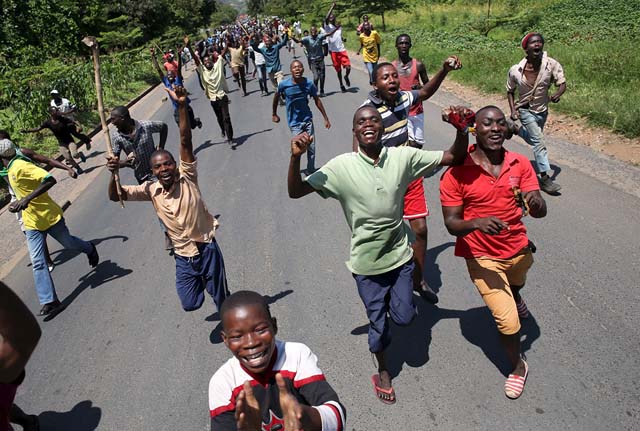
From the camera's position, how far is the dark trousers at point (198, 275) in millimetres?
4035

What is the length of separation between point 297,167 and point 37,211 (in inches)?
142

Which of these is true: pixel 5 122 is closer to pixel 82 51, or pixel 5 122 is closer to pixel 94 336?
pixel 94 336

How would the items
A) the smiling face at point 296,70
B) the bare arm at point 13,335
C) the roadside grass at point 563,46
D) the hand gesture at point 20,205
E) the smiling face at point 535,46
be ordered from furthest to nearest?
the roadside grass at point 563,46, the smiling face at point 296,70, the smiling face at point 535,46, the hand gesture at point 20,205, the bare arm at point 13,335

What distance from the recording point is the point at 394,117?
411cm

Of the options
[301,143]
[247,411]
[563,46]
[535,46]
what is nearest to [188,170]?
[301,143]

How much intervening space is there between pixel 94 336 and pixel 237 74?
1276 centimetres

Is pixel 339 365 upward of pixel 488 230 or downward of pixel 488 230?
downward

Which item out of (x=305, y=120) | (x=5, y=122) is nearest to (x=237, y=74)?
(x=5, y=122)

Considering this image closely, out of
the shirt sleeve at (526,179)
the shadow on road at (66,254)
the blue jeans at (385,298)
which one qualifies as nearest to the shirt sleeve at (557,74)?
the shirt sleeve at (526,179)

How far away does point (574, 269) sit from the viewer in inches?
175

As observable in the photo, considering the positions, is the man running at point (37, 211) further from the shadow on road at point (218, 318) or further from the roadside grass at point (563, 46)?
the roadside grass at point (563, 46)

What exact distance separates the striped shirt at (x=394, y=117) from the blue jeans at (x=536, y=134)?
8.42 ft

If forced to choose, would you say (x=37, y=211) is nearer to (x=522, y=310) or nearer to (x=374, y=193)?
(x=374, y=193)

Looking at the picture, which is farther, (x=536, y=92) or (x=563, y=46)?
(x=563, y=46)
